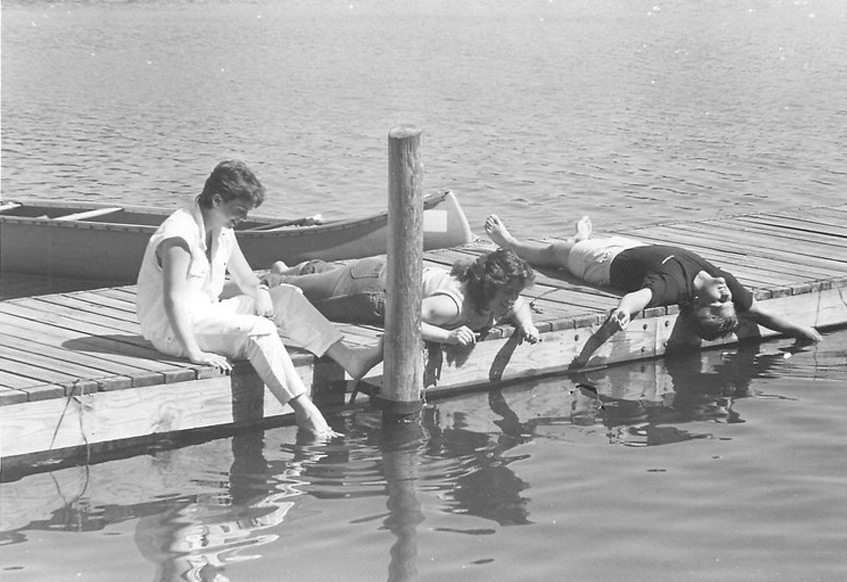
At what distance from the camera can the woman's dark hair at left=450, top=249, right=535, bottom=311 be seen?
8.87 meters

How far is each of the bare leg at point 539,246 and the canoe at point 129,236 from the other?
1933mm

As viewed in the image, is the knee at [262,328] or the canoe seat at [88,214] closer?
the knee at [262,328]

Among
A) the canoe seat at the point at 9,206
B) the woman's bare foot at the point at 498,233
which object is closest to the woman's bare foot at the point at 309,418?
the woman's bare foot at the point at 498,233

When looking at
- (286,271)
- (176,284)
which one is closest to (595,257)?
(286,271)

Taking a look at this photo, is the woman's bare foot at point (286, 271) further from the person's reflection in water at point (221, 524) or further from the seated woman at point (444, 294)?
the person's reflection in water at point (221, 524)

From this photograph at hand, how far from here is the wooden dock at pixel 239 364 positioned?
8039 mm

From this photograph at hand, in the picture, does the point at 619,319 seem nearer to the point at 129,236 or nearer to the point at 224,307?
the point at 224,307

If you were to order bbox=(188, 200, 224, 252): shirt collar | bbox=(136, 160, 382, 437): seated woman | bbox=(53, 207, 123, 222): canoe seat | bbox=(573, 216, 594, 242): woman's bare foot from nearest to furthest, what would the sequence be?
1. bbox=(136, 160, 382, 437): seated woman
2. bbox=(188, 200, 224, 252): shirt collar
3. bbox=(573, 216, 594, 242): woman's bare foot
4. bbox=(53, 207, 123, 222): canoe seat

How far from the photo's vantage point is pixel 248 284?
346 inches

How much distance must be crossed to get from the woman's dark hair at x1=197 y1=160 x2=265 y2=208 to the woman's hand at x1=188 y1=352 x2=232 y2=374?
904 millimetres

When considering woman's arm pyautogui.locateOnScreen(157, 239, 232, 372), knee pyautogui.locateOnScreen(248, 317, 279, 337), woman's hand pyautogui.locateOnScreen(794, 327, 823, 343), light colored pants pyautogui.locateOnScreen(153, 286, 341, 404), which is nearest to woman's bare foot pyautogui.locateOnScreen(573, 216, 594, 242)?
woman's hand pyautogui.locateOnScreen(794, 327, 823, 343)

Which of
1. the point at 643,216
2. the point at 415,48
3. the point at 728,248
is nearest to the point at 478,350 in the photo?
the point at 728,248

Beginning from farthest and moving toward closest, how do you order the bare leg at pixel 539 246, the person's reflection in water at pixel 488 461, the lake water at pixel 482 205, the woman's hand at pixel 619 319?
the bare leg at pixel 539 246
the woman's hand at pixel 619 319
the person's reflection in water at pixel 488 461
the lake water at pixel 482 205

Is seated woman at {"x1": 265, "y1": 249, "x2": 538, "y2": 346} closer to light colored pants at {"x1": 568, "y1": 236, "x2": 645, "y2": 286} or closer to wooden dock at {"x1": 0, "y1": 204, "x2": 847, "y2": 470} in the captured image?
wooden dock at {"x1": 0, "y1": 204, "x2": 847, "y2": 470}
